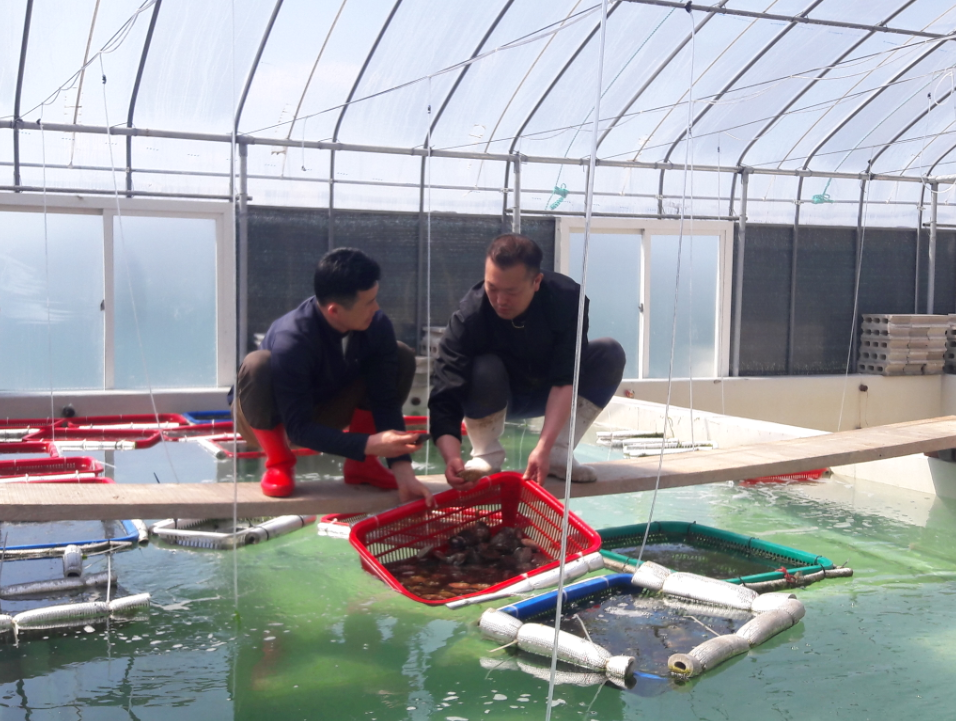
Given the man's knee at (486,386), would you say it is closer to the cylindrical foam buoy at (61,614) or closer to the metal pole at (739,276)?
the cylindrical foam buoy at (61,614)

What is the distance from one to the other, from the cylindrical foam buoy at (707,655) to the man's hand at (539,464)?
0.76m

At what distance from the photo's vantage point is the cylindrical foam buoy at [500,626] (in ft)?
8.78

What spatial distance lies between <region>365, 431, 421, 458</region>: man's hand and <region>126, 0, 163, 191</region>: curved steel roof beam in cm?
534

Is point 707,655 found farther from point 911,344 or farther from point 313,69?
point 911,344

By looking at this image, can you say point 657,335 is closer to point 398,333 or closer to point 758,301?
point 758,301

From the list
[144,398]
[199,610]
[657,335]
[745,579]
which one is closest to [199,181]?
[144,398]

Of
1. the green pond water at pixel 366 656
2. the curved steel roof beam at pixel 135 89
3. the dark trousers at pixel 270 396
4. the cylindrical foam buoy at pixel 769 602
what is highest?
the curved steel roof beam at pixel 135 89

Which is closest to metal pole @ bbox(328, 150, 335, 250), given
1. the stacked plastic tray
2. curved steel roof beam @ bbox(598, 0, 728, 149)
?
curved steel roof beam @ bbox(598, 0, 728, 149)

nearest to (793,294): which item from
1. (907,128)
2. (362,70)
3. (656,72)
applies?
(907,128)

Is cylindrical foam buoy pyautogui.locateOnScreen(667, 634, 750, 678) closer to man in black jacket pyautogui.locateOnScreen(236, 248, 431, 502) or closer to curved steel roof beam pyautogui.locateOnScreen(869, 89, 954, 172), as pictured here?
man in black jacket pyautogui.locateOnScreen(236, 248, 431, 502)

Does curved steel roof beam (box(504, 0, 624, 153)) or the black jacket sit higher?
curved steel roof beam (box(504, 0, 624, 153))

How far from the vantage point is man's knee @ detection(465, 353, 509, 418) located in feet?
10.2

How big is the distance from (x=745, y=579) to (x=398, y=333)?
19.6ft

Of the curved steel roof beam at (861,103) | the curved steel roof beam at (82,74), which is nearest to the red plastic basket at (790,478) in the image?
the curved steel roof beam at (861,103)
